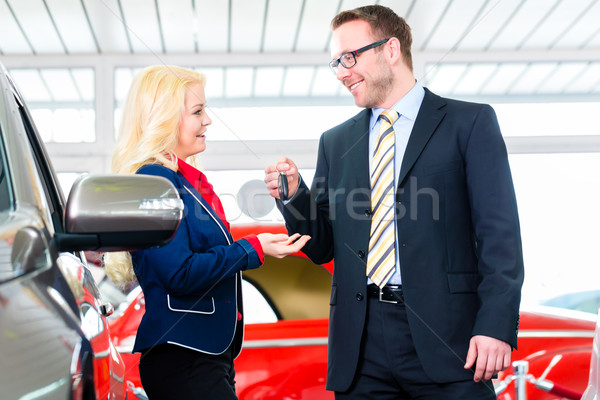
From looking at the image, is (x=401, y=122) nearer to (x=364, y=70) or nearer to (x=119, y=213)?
(x=364, y=70)

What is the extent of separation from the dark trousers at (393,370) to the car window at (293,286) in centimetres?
104

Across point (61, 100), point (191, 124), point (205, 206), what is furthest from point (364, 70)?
point (61, 100)

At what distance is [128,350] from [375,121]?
4.21 ft

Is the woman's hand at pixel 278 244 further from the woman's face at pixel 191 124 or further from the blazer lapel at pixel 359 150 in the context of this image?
the woman's face at pixel 191 124

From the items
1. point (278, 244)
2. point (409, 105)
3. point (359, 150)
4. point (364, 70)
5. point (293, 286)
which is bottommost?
point (293, 286)

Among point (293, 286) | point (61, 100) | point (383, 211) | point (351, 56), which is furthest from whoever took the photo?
point (61, 100)

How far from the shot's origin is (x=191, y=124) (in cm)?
196

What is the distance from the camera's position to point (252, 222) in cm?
291

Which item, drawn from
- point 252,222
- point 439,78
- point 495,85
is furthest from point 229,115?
point 252,222

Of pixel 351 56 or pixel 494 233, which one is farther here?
pixel 351 56

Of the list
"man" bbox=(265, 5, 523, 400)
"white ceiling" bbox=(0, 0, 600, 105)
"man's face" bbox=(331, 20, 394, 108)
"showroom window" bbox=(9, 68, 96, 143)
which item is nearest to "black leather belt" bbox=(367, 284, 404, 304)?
"man" bbox=(265, 5, 523, 400)

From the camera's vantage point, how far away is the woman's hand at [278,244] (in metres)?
1.84

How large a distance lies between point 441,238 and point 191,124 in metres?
0.80

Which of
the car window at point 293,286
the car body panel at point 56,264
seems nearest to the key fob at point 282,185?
the car body panel at point 56,264
